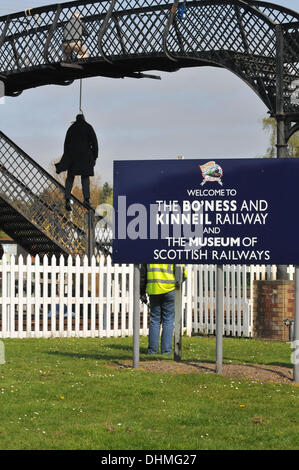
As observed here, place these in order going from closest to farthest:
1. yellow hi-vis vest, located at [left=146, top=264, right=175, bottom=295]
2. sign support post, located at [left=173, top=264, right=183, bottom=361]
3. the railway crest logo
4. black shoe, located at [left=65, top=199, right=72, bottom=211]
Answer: the railway crest logo < sign support post, located at [left=173, top=264, right=183, bottom=361] < yellow hi-vis vest, located at [left=146, top=264, right=175, bottom=295] < black shoe, located at [left=65, top=199, right=72, bottom=211]

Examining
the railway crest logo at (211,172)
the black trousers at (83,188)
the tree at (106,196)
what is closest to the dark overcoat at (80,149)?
the black trousers at (83,188)

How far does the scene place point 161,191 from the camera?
1166 cm

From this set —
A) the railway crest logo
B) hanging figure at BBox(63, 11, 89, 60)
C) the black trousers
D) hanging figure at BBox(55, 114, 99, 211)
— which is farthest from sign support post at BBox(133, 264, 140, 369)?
hanging figure at BBox(55, 114, 99, 211)

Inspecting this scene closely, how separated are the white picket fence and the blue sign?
4704 mm

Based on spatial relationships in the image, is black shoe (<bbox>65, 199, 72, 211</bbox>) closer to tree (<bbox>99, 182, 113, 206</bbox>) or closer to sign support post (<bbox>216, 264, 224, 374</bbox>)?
sign support post (<bbox>216, 264, 224, 374</bbox>)

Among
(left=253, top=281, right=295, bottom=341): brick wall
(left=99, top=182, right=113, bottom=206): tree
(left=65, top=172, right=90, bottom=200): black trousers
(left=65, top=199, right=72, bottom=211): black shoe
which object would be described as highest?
(left=99, top=182, right=113, bottom=206): tree

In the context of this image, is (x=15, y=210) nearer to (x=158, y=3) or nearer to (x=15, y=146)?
(x=15, y=146)

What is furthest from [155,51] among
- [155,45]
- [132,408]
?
[132,408]

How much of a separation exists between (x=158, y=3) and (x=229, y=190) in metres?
7.81

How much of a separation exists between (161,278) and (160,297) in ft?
1.25

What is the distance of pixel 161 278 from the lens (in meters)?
13.1

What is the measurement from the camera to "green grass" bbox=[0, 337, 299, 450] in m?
7.36

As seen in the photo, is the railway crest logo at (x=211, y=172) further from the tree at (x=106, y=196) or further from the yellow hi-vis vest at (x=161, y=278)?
the tree at (x=106, y=196)

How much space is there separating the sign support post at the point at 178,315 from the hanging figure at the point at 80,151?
975 cm
